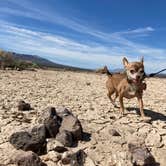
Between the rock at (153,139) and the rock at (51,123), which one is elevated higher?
the rock at (51,123)

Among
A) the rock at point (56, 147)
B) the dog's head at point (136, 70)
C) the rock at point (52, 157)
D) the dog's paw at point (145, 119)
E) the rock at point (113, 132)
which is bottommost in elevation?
the rock at point (52, 157)

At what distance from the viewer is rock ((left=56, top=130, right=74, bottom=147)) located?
20.2ft

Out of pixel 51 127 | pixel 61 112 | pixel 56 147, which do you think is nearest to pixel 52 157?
pixel 56 147

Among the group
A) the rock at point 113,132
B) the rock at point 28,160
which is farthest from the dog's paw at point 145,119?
the rock at point 28,160

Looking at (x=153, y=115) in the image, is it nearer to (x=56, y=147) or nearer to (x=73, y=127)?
(x=73, y=127)

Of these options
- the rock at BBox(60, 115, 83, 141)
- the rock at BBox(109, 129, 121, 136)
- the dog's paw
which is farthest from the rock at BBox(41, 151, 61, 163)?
the dog's paw

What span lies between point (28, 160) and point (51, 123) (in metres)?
1.13

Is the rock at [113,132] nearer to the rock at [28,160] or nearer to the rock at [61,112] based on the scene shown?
the rock at [61,112]

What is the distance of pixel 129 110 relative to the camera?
927cm

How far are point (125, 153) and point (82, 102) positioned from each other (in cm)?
377

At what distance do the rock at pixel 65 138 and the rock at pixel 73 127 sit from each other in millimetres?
127

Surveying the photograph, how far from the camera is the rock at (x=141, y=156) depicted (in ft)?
19.3

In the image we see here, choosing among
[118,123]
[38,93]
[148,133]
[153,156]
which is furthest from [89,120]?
[38,93]

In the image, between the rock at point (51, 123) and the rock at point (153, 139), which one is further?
the rock at point (153, 139)
